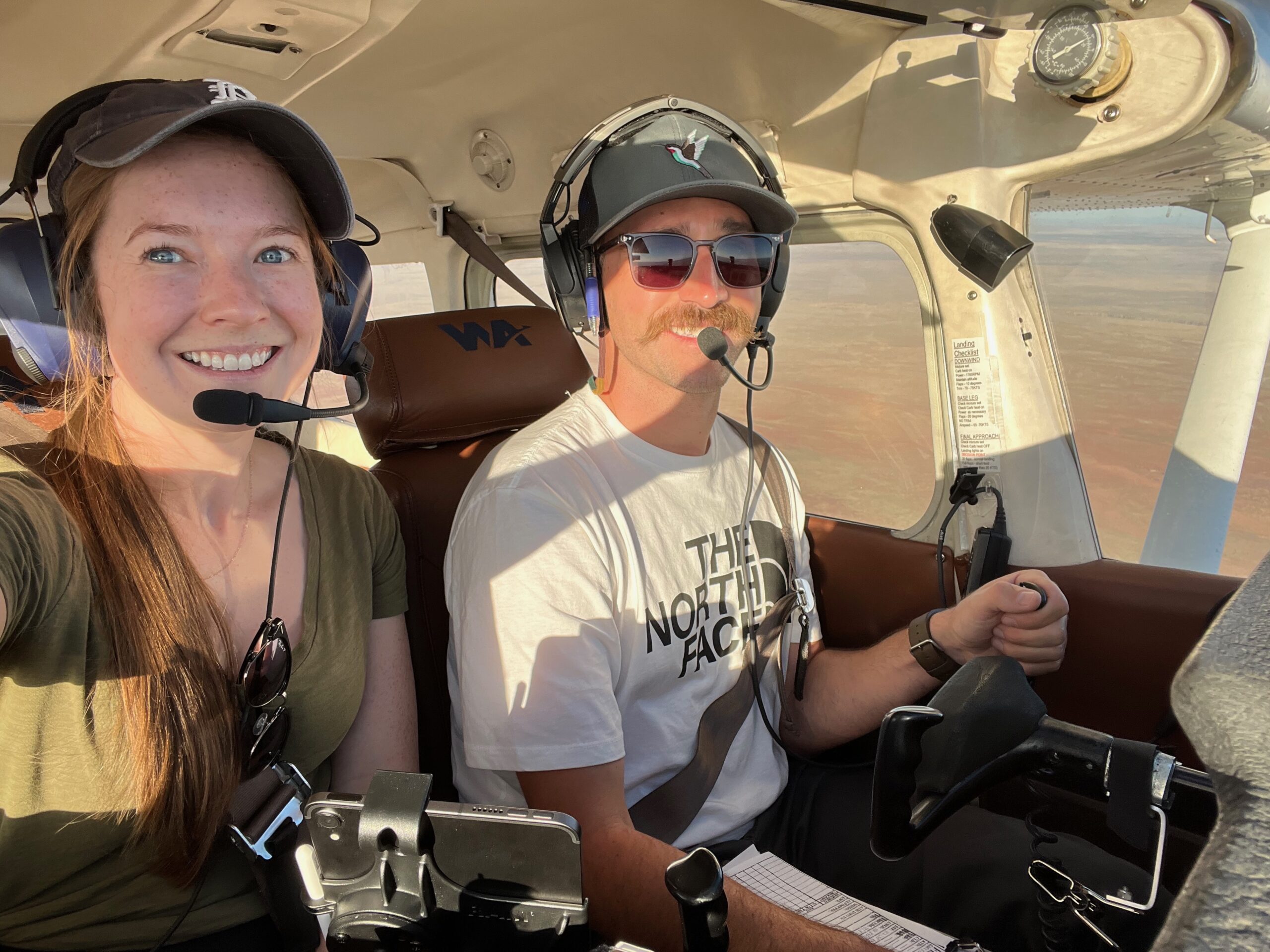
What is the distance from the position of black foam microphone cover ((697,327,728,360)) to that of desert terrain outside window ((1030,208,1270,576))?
1.04 meters

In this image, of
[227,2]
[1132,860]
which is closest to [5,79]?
[227,2]

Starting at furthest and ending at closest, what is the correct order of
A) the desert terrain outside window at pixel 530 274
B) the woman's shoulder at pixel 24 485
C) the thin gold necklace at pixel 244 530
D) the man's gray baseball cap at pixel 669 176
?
the desert terrain outside window at pixel 530 274 → the man's gray baseball cap at pixel 669 176 → the thin gold necklace at pixel 244 530 → the woman's shoulder at pixel 24 485

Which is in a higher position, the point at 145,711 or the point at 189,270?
the point at 189,270

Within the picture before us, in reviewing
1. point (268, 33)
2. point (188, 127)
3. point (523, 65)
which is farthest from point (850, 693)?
point (523, 65)

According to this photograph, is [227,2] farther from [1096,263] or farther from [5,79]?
[1096,263]

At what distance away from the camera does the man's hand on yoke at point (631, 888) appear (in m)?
1.05

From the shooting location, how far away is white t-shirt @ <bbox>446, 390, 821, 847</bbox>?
1.26m

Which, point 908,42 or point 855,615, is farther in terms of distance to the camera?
point 855,615

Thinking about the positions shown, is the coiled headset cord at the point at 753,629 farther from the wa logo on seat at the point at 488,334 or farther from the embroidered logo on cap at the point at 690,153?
the wa logo on seat at the point at 488,334

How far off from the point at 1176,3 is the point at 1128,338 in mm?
900

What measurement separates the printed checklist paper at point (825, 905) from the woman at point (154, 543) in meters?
0.72

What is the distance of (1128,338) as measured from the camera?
2148 millimetres

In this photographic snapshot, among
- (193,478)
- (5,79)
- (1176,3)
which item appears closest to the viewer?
(193,478)

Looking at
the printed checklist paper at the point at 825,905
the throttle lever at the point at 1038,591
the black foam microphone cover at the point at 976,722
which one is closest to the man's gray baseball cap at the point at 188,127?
the black foam microphone cover at the point at 976,722
